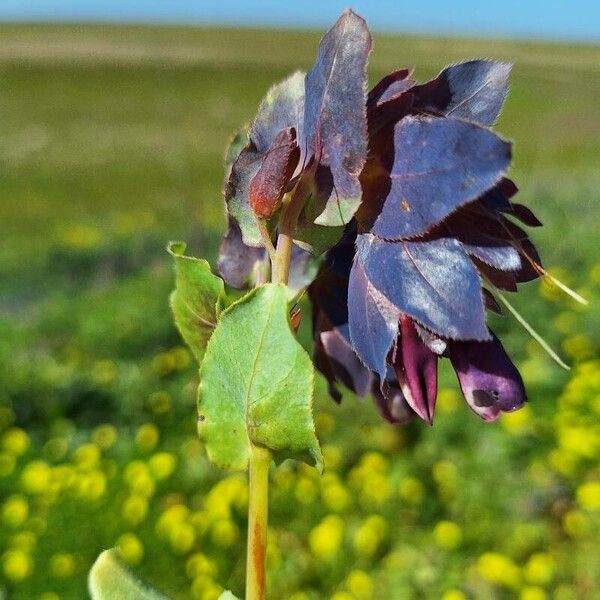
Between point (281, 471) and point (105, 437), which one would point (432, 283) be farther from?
point (105, 437)

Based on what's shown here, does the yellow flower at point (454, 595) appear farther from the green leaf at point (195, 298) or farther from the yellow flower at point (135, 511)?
the green leaf at point (195, 298)

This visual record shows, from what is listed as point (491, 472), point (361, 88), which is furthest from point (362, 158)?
point (491, 472)

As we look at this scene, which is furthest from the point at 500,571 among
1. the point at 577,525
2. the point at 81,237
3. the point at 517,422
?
the point at 81,237

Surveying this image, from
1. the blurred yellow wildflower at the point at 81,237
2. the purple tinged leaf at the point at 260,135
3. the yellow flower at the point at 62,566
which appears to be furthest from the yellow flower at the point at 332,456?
the blurred yellow wildflower at the point at 81,237

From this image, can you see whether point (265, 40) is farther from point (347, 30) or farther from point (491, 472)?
point (347, 30)

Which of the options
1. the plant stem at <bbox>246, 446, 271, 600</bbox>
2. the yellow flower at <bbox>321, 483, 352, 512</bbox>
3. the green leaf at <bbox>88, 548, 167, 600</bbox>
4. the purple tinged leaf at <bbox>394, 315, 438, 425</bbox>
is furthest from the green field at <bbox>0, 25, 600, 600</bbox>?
the green leaf at <bbox>88, 548, 167, 600</bbox>

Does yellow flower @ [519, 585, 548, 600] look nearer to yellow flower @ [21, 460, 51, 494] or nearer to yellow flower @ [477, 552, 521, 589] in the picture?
yellow flower @ [477, 552, 521, 589]
